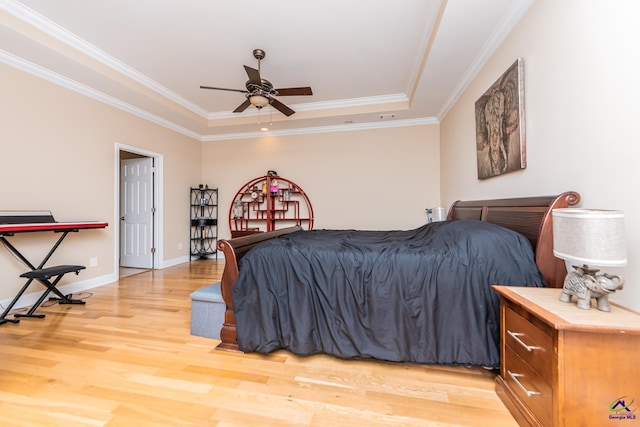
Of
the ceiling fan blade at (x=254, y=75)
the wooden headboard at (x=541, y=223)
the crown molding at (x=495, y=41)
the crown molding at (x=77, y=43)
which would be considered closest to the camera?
the wooden headboard at (x=541, y=223)

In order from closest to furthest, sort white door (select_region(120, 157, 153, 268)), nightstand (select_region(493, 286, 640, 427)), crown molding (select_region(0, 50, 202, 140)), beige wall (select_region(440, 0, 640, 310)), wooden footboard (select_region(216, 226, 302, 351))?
nightstand (select_region(493, 286, 640, 427))
beige wall (select_region(440, 0, 640, 310))
wooden footboard (select_region(216, 226, 302, 351))
crown molding (select_region(0, 50, 202, 140))
white door (select_region(120, 157, 153, 268))

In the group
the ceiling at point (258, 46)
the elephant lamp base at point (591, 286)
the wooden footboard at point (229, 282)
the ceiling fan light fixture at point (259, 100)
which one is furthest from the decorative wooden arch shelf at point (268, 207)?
the elephant lamp base at point (591, 286)

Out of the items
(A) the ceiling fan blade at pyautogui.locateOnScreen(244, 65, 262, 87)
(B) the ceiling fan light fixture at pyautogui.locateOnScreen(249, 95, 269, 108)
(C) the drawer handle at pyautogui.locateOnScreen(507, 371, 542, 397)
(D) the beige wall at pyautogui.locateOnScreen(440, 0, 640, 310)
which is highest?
(A) the ceiling fan blade at pyautogui.locateOnScreen(244, 65, 262, 87)

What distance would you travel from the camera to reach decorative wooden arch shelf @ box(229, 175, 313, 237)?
16.7 feet

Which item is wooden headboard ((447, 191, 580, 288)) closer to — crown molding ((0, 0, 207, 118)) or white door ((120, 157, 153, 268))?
crown molding ((0, 0, 207, 118))

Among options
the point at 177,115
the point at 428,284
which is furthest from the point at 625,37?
the point at 177,115

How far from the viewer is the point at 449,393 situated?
59.1 inches

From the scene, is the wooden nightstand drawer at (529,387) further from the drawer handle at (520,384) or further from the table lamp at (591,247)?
the table lamp at (591,247)

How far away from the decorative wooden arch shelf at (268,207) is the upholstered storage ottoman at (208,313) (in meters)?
2.90

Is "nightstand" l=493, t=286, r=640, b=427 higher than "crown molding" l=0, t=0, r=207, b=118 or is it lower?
lower

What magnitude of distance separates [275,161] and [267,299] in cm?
387

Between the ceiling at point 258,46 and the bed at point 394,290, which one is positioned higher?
the ceiling at point 258,46

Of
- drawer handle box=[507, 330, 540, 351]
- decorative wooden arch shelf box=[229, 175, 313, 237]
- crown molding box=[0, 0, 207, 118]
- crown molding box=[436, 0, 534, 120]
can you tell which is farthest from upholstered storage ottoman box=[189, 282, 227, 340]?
crown molding box=[436, 0, 534, 120]

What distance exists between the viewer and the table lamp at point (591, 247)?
1031 mm
